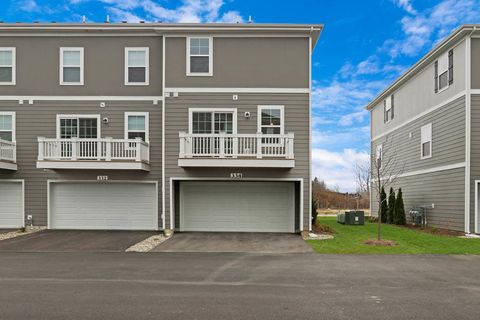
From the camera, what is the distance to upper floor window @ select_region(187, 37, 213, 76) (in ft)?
46.7

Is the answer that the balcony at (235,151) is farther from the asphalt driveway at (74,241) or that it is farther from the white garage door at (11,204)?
the white garage door at (11,204)

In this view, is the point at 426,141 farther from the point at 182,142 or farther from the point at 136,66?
the point at 136,66

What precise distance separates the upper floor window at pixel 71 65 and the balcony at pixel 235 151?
574 centimetres

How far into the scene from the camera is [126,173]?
1454cm

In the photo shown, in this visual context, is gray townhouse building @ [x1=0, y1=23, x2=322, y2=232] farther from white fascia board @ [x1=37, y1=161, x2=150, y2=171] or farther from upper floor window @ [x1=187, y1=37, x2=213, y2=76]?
white fascia board @ [x1=37, y1=161, x2=150, y2=171]

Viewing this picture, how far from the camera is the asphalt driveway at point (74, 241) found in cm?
1073

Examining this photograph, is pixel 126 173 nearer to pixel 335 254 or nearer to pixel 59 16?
pixel 59 16

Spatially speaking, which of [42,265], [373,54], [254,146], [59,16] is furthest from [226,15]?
[42,265]

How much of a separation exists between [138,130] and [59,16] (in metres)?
6.39

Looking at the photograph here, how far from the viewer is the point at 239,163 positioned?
13.0 metres

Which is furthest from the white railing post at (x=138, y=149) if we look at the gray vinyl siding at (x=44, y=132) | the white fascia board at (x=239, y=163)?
the white fascia board at (x=239, y=163)

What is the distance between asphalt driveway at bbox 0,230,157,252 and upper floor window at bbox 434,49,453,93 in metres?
13.9

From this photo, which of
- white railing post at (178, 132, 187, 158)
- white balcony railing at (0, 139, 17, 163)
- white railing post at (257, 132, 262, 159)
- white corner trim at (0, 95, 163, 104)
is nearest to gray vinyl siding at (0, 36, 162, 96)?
white corner trim at (0, 95, 163, 104)

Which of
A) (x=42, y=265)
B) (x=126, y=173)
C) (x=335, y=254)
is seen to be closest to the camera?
(x=42, y=265)
